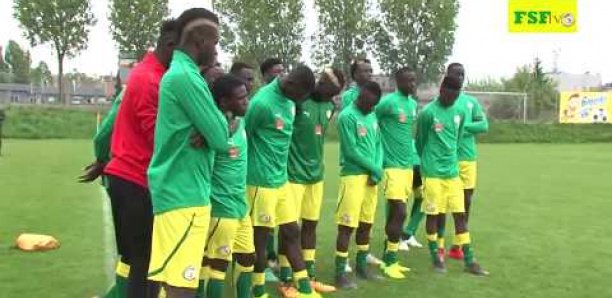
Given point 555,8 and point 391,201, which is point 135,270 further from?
point 555,8

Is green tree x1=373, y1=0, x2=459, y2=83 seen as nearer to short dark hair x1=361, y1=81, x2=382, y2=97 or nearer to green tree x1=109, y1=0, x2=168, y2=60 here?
green tree x1=109, y1=0, x2=168, y2=60

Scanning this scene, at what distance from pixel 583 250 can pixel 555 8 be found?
Result: 28462 mm

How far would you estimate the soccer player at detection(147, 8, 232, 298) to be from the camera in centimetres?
374

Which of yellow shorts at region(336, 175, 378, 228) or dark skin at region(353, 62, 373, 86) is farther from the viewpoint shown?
dark skin at region(353, 62, 373, 86)

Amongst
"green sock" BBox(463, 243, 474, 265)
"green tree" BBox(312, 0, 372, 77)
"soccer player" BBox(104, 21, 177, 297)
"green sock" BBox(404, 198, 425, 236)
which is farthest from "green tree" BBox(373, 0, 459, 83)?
"soccer player" BBox(104, 21, 177, 297)

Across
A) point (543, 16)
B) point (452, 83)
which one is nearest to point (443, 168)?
point (452, 83)

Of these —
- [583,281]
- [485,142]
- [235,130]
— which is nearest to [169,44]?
[235,130]

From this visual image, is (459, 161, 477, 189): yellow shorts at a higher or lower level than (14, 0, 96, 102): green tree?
Answer: lower

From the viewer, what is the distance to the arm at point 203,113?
3.67 m

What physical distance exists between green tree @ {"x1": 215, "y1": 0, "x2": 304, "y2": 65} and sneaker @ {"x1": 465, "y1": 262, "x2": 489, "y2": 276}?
37032 mm

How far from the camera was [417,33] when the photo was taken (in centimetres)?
4547

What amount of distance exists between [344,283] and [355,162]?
111 centimetres

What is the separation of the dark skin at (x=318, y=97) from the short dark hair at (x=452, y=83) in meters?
1.34

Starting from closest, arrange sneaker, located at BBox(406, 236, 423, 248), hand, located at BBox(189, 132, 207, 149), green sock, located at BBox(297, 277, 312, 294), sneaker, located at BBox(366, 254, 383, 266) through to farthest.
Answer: hand, located at BBox(189, 132, 207, 149) → green sock, located at BBox(297, 277, 312, 294) → sneaker, located at BBox(366, 254, 383, 266) → sneaker, located at BBox(406, 236, 423, 248)
